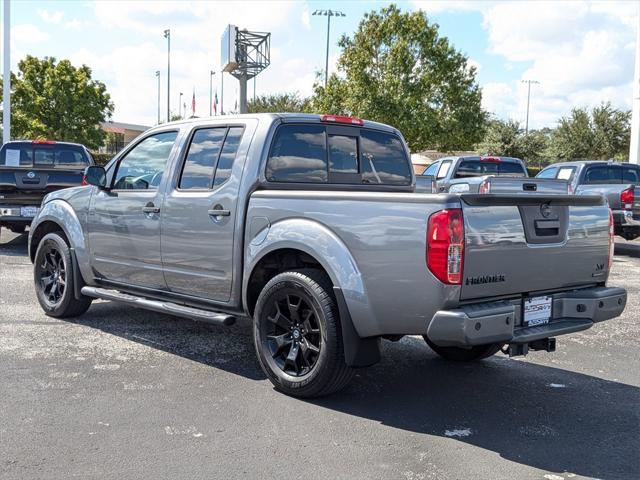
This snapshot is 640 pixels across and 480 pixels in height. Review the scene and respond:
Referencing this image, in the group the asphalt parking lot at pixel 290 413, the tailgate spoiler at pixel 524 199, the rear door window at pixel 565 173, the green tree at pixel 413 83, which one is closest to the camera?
the asphalt parking lot at pixel 290 413

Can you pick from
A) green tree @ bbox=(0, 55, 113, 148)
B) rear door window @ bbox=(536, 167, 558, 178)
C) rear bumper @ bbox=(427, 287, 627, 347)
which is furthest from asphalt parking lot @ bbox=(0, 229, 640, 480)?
green tree @ bbox=(0, 55, 113, 148)

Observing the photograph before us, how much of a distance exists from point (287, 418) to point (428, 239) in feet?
4.78

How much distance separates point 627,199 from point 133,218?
10.6 metres

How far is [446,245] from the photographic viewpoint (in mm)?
4004

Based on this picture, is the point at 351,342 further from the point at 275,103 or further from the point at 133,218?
the point at 275,103

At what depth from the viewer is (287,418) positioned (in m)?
4.46

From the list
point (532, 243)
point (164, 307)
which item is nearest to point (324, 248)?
point (532, 243)

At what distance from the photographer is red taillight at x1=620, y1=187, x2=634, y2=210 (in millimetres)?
13523

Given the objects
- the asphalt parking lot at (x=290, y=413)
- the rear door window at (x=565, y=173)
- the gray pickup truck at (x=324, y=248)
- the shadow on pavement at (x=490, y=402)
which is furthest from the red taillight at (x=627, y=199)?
the gray pickup truck at (x=324, y=248)

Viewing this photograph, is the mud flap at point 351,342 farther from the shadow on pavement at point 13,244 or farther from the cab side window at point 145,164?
the shadow on pavement at point 13,244

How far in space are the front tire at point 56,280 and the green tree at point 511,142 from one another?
49490 millimetres

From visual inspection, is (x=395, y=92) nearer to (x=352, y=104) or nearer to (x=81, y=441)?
(x=352, y=104)

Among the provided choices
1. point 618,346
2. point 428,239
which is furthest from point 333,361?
point 618,346

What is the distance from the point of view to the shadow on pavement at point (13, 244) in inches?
477
